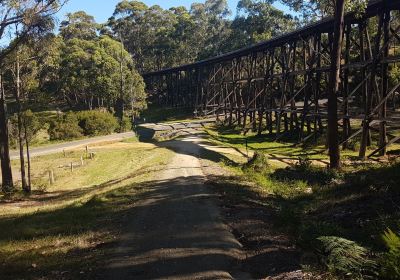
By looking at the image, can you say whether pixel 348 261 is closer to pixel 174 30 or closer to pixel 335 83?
pixel 335 83

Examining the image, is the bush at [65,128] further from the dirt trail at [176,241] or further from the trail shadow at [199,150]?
the dirt trail at [176,241]

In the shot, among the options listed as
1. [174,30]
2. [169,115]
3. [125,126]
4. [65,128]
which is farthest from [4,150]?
[174,30]

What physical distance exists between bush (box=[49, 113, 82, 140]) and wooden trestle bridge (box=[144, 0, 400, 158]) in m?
15.1

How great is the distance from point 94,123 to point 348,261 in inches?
1718

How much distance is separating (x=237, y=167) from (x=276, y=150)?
6637 mm

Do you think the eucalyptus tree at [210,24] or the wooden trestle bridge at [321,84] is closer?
the wooden trestle bridge at [321,84]

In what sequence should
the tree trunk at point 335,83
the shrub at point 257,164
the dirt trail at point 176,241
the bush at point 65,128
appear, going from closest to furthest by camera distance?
the dirt trail at point 176,241, the tree trunk at point 335,83, the shrub at point 257,164, the bush at point 65,128

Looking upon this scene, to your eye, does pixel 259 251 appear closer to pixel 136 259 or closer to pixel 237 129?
pixel 136 259

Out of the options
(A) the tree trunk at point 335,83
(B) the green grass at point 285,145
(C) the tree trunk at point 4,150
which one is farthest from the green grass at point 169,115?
(A) the tree trunk at point 335,83

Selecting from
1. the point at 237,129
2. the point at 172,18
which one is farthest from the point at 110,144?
the point at 172,18

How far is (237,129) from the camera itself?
127ft

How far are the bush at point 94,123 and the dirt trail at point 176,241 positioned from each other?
34.6 m

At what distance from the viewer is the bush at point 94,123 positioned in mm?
46656

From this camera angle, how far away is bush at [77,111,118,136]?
1837 inches
